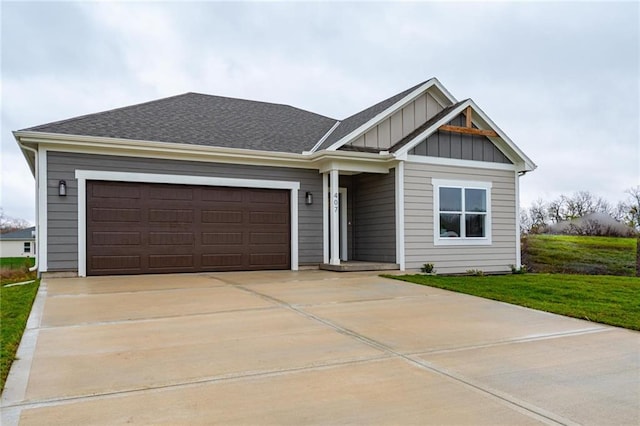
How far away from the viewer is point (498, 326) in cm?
544

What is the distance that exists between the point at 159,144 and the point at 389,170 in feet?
18.6

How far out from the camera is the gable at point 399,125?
12.0m

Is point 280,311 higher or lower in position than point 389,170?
lower

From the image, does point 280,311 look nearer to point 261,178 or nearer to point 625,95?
point 261,178

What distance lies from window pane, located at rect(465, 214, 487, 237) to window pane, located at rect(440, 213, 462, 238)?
12.1 inches

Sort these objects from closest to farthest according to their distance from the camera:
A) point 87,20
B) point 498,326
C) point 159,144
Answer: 1. point 498,326
2. point 159,144
3. point 87,20

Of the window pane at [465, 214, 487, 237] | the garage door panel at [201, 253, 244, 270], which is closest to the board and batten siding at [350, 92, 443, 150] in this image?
the window pane at [465, 214, 487, 237]

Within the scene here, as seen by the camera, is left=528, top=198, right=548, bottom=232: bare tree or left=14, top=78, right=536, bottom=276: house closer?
left=14, top=78, right=536, bottom=276: house

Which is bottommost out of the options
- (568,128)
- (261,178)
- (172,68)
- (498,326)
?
(498,326)

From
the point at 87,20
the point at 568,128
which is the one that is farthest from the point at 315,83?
the point at 568,128

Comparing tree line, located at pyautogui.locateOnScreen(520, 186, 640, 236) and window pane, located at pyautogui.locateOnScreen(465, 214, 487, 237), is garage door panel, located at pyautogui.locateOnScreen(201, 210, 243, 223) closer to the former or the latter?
window pane, located at pyautogui.locateOnScreen(465, 214, 487, 237)

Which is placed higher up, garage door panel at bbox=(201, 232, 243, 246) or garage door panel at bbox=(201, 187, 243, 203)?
garage door panel at bbox=(201, 187, 243, 203)

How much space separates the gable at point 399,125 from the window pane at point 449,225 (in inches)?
94.6

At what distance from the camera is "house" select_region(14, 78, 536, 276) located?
9.85 meters
